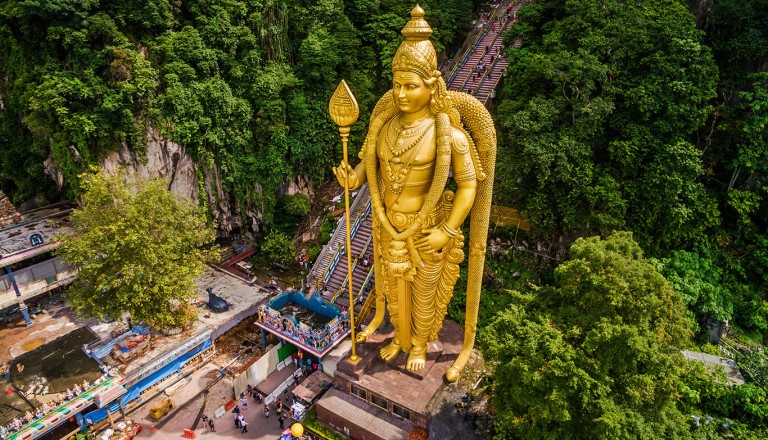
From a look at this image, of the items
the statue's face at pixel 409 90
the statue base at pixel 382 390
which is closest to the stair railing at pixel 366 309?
the statue base at pixel 382 390

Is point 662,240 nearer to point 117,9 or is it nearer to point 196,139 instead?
point 196,139

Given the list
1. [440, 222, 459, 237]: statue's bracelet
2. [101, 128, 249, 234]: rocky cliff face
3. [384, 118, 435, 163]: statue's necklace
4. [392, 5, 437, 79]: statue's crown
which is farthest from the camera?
[101, 128, 249, 234]: rocky cliff face

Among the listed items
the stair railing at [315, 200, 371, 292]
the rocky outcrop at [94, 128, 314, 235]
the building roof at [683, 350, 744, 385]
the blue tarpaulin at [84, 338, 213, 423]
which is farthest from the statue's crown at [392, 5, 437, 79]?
the rocky outcrop at [94, 128, 314, 235]

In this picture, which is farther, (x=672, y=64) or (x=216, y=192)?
(x=216, y=192)

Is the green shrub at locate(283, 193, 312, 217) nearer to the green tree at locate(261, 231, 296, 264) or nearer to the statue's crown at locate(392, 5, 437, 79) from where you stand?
the green tree at locate(261, 231, 296, 264)

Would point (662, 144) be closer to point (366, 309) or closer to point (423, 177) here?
point (423, 177)

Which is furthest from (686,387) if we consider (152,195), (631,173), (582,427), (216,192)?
(216,192)
